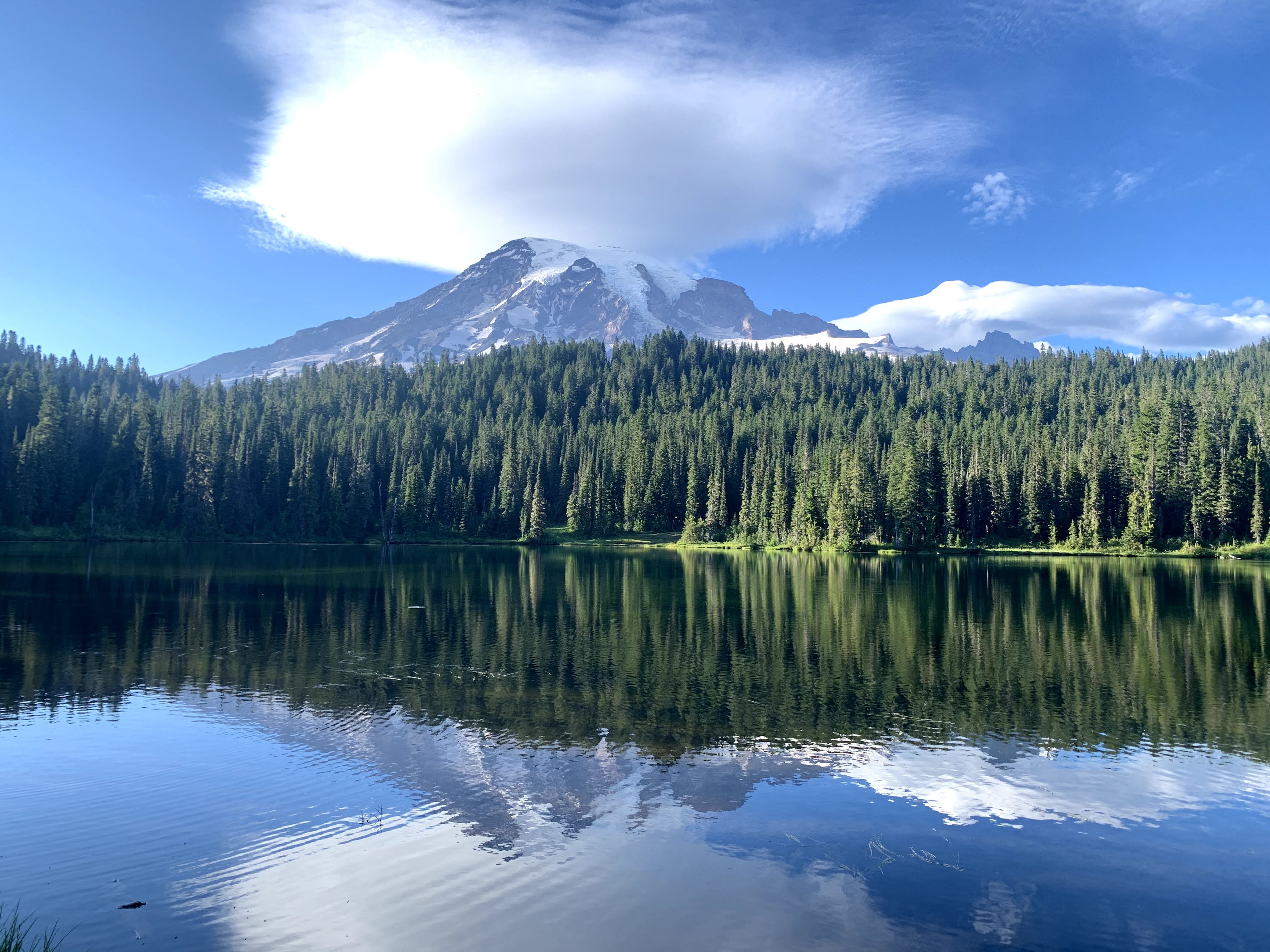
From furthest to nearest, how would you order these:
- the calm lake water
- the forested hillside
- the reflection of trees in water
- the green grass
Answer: the forested hillside < the reflection of trees in water < the calm lake water < the green grass

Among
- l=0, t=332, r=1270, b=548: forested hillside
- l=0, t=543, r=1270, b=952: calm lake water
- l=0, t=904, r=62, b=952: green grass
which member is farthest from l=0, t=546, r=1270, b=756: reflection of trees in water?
l=0, t=332, r=1270, b=548: forested hillside

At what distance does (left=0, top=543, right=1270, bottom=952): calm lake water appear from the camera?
45.0 feet

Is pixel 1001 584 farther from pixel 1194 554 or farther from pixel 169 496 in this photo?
pixel 169 496

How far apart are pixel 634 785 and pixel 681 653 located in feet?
58.9

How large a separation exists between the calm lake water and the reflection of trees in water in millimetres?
277

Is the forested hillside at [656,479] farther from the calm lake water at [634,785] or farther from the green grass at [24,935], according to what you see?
the green grass at [24,935]

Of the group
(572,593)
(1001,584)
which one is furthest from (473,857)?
(1001,584)

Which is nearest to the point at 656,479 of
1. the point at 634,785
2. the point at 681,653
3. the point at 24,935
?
the point at 681,653

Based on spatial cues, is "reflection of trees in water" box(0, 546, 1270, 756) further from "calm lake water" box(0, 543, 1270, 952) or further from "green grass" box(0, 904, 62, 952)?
"green grass" box(0, 904, 62, 952)

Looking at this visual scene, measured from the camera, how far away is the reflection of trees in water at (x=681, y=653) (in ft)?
87.3

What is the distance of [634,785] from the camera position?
20125mm

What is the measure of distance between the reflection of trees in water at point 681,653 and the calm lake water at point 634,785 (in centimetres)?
28

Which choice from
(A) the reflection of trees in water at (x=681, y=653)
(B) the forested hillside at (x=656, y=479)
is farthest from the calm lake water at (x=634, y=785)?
(B) the forested hillside at (x=656, y=479)

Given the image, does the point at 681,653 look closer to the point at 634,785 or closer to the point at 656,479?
the point at 634,785
